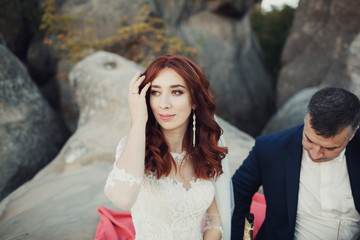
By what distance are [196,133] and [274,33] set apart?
11.2 m

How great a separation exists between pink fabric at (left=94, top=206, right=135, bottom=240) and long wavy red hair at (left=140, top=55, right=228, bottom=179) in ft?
3.40

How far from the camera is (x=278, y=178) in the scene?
246 cm

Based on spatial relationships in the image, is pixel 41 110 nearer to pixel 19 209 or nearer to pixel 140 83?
pixel 19 209

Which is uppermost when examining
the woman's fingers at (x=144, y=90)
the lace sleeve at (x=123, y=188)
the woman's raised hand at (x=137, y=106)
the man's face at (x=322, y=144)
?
the woman's fingers at (x=144, y=90)

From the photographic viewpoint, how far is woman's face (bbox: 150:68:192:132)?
215 cm

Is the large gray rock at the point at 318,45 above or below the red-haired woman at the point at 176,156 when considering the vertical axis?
above

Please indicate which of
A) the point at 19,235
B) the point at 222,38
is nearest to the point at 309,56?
the point at 222,38

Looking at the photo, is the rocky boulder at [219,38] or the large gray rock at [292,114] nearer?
the large gray rock at [292,114]

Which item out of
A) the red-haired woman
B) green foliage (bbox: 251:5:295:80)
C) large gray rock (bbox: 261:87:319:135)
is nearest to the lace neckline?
the red-haired woman

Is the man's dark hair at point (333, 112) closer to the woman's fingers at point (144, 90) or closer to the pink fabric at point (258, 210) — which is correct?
the woman's fingers at point (144, 90)

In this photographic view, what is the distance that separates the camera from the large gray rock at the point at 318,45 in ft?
21.7

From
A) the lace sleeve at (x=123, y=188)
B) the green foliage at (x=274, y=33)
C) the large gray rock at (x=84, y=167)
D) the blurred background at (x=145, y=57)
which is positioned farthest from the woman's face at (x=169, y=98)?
the green foliage at (x=274, y=33)

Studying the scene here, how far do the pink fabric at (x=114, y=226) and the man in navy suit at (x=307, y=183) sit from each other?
121 centimetres

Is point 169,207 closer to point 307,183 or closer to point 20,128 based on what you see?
point 307,183
